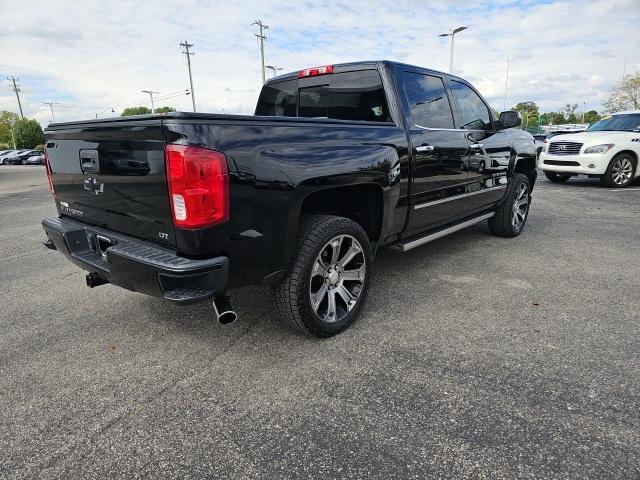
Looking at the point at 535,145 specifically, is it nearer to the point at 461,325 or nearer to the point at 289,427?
the point at 461,325

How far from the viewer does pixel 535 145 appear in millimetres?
5930

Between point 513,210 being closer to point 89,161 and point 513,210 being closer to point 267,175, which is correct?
point 267,175

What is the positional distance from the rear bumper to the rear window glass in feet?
6.68

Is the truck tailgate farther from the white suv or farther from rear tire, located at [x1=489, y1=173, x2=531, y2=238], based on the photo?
the white suv

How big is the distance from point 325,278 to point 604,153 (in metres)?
9.60

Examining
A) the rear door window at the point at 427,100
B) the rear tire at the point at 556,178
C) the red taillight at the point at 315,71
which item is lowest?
the rear tire at the point at 556,178

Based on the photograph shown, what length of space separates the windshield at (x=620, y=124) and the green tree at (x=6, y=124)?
10384cm

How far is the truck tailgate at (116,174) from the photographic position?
7.54 feet

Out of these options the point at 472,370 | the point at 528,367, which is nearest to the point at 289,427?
the point at 472,370

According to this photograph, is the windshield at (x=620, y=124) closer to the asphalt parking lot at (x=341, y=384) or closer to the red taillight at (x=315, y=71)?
the asphalt parking lot at (x=341, y=384)

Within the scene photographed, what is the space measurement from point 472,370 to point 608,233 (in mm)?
4537

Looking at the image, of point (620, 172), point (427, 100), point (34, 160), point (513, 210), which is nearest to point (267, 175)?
point (427, 100)

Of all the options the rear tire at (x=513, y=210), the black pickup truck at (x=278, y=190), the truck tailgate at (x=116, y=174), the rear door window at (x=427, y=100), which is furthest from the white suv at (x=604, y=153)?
the truck tailgate at (x=116, y=174)

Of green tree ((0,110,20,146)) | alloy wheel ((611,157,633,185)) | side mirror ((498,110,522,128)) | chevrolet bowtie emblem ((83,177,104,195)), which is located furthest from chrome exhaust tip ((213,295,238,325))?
green tree ((0,110,20,146))
